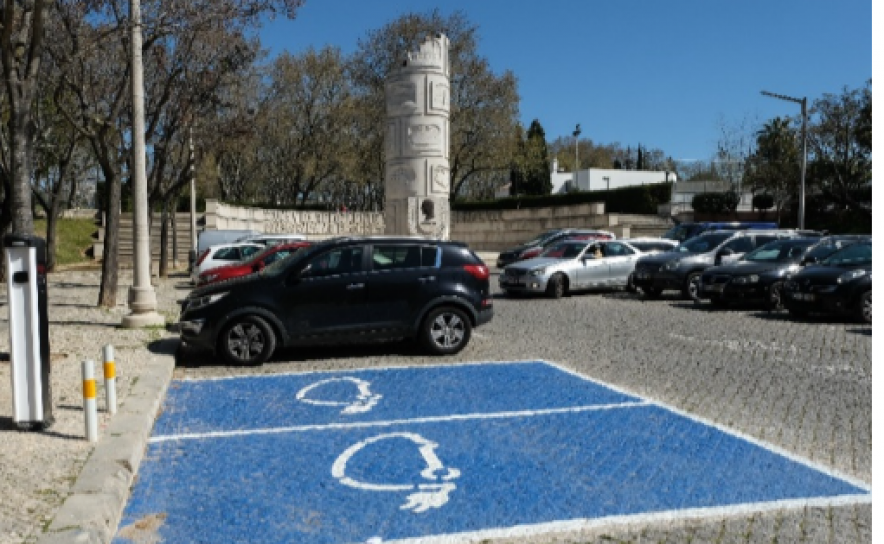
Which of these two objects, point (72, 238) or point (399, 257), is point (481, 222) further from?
point (399, 257)

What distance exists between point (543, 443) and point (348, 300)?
477cm

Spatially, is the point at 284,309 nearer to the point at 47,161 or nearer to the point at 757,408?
the point at 757,408

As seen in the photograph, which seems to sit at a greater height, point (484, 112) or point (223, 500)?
point (484, 112)

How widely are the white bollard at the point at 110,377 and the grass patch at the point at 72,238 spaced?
32.3 metres

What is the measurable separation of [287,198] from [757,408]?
53646 millimetres

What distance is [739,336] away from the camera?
1285 cm

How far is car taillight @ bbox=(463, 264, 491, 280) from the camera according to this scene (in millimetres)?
11164

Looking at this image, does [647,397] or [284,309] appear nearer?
[647,397]

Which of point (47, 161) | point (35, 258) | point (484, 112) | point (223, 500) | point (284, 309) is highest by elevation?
point (484, 112)

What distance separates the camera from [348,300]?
10.6 meters

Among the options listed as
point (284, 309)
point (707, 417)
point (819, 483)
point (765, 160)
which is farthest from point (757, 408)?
point (765, 160)

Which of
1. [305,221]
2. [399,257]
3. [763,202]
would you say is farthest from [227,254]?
[763,202]

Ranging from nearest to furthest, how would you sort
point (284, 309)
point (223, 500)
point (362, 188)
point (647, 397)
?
point (223, 500) < point (647, 397) < point (284, 309) < point (362, 188)

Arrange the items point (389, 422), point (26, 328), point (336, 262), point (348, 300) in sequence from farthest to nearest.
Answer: point (336, 262) < point (348, 300) < point (389, 422) < point (26, 328)
